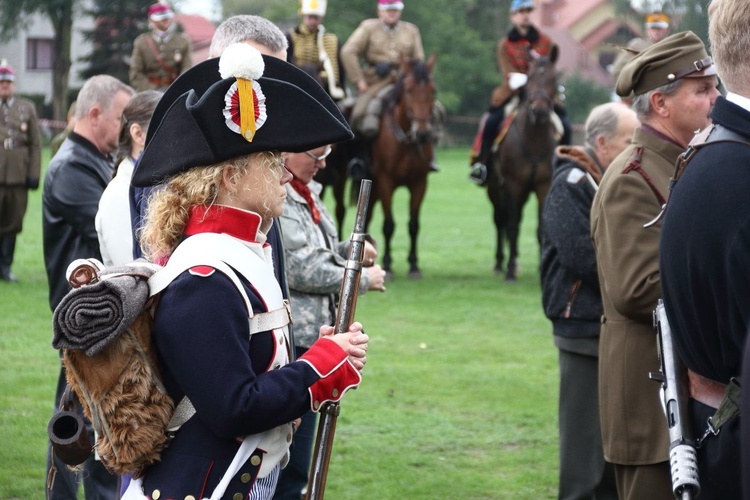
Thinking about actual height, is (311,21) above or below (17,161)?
above

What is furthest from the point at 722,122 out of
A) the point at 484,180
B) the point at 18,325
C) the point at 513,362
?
the point at 484,180

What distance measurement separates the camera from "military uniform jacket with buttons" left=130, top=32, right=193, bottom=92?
15.2m

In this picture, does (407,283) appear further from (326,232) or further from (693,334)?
(693,334)

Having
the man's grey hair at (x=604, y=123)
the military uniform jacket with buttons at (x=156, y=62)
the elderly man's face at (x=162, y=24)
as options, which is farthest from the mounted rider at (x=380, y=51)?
the man's grey hair at (x=604, y=123)

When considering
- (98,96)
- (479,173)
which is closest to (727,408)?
(98,96)

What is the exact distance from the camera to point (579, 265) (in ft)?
17.4

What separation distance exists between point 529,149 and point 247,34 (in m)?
10.1

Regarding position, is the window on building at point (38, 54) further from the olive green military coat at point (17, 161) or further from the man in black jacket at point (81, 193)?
the man in black jacket at point (81, 193)

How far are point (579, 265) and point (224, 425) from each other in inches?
109

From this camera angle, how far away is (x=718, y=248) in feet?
9.63

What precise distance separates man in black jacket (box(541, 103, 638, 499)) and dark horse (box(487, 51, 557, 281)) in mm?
8391

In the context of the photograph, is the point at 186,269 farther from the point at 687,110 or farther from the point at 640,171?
the point at 687,110

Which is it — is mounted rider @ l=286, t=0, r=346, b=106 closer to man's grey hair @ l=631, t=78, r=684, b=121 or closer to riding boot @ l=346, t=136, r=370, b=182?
riding boot @ l=346, t=136, r=370, b=182

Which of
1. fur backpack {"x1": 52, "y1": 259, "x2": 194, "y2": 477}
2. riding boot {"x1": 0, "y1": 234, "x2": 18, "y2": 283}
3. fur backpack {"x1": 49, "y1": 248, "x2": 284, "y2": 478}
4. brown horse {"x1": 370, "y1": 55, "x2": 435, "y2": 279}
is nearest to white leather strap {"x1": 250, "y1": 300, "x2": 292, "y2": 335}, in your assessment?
fur backpack {"x1": 49, "y1": 248, "x2": 284, "y2": 478}
